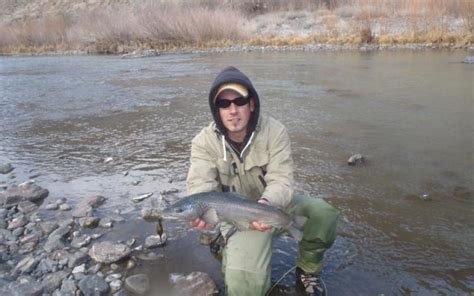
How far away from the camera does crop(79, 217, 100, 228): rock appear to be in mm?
4730

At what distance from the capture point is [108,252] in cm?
407

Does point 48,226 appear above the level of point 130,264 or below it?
above

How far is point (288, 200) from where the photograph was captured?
3.35 meters

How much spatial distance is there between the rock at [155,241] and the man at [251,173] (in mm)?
1013

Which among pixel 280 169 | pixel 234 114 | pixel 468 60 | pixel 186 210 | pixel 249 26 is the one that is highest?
pixel 249 26

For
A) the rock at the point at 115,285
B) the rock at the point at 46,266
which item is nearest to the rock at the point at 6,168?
the rock at the point at 46,266

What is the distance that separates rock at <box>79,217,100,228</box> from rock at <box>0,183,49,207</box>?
1.12 meters

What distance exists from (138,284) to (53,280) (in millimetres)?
748

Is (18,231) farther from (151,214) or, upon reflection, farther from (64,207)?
(151,214)

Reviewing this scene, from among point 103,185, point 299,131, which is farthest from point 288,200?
point 299,131

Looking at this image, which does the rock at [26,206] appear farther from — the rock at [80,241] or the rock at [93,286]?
the rock at [93,286]

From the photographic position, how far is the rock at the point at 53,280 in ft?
11.8

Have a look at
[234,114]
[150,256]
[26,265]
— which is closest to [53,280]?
[26,265]

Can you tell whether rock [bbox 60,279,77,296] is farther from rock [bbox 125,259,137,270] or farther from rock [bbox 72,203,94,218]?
rock [bbox 72,203,94,218]
